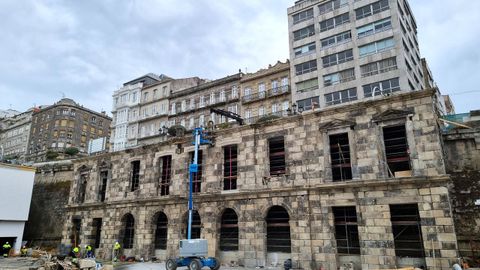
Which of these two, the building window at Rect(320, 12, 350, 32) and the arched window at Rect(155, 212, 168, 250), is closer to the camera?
the arched window at Rect(155, 212, 168, 250)

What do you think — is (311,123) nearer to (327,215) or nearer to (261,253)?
(327,215)

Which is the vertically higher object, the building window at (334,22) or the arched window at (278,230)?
the building window at (334,22)

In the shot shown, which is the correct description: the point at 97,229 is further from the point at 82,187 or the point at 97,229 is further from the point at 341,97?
the point at 341,97

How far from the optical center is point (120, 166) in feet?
92.0

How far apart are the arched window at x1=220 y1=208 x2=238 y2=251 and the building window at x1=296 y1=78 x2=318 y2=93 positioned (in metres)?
22.2

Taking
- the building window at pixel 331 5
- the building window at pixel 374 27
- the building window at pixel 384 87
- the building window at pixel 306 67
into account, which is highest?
the building window at pixel 331 5

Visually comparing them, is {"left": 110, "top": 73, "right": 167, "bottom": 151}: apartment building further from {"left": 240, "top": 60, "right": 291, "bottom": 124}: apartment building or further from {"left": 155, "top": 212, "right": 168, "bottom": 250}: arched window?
{"left": 155, "top": 212, "right": 168, "bottom": 250}: arched window

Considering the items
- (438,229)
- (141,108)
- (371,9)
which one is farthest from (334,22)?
(141,108)

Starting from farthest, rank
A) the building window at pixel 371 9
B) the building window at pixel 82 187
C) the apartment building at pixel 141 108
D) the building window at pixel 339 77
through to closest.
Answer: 1. the apartment building at pixel 141 108
2. the building window at pixel 339 77
3. the building window at pixel 371 9
4. the building window at pixel 82 187

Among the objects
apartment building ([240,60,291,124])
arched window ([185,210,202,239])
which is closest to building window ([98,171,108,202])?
arched window ([185,210,202,239])

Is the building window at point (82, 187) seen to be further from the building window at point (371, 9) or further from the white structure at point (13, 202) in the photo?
the building window at point (371, 9)

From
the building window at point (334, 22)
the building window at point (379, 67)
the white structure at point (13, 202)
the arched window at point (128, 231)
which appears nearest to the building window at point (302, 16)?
the building window at point (334, 22)

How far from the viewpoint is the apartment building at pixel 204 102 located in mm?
44062

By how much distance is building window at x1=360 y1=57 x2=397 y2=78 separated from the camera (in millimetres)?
34781
